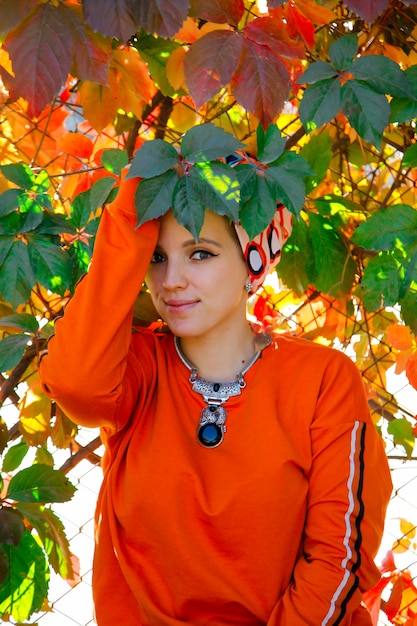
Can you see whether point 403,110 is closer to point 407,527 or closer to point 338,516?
point 338,516

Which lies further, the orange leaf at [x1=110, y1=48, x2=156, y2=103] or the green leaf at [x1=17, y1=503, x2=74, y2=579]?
the orange leaf at [x1=110, y1=48, x2=156, y2=103]

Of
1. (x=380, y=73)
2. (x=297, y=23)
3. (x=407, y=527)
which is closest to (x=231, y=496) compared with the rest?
(x=380, y=73)

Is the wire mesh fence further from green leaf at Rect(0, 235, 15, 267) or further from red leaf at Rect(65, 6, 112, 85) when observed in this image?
red leaf at Rect(65, 6, 112, 85)

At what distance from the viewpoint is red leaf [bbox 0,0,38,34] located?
4.24 feet

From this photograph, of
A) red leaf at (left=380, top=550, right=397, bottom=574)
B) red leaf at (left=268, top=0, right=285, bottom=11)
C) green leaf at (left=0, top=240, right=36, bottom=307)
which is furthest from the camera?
red leaf at (left=380, top=550, right=397, bottom=574)

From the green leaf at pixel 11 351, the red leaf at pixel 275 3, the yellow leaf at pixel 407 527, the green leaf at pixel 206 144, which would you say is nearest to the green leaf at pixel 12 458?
the green leaf at pixel 11 351

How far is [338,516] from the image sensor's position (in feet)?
5.01

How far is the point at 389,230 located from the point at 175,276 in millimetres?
346

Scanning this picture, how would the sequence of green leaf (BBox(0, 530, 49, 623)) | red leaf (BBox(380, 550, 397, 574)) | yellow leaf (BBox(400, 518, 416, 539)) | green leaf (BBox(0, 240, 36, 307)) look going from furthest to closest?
yellow leaf (BBox(400, 518, 416, 539))
red leaf (BBox(380, 550, 397, 574))
green leaf (BBox(0, 530, 49, 623))
green leaf (BBox(0, 240, 36, 307))

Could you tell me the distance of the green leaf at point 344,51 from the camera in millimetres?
1434

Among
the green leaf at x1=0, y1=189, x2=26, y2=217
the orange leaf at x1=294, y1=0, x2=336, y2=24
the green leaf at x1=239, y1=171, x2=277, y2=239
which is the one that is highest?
the orange leaf at x1=294, y1=0, x2=336, y2=24

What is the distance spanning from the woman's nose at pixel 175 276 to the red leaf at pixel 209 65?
9.8 inches

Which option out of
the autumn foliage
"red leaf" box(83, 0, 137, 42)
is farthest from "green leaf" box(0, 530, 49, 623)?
"red leaf" box(83, 0, 137, 42)

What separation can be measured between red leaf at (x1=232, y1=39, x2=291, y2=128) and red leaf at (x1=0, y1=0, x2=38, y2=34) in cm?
32
